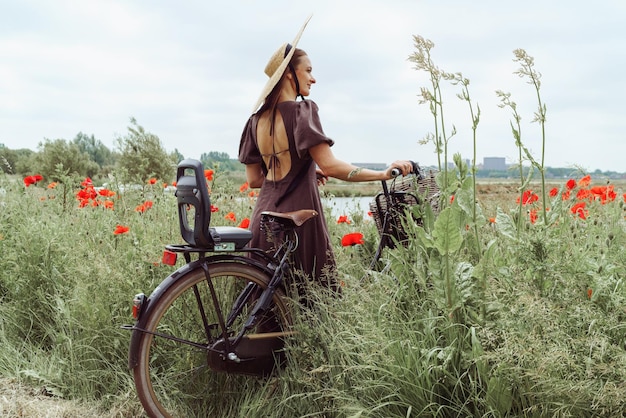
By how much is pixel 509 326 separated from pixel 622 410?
0.51m

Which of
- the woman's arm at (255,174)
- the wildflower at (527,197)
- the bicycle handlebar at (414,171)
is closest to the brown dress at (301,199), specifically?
the woman's arm at (255,174)

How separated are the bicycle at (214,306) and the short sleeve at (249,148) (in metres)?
0.52

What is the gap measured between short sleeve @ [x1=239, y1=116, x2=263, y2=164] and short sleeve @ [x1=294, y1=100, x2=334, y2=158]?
1.49 ft

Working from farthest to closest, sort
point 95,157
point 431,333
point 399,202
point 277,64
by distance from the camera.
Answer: point 95,157
point 277,64
point 399,202
point 431,333

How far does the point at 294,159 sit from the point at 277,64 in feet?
1.96

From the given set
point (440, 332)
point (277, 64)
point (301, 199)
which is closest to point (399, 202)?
point (301, 199)

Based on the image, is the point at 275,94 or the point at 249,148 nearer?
the point at 275,94

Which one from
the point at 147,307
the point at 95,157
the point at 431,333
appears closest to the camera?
the point at 431,333

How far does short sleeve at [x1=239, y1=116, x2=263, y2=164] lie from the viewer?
3.88 meters

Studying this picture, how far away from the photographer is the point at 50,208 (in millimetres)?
6520

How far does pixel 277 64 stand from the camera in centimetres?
375

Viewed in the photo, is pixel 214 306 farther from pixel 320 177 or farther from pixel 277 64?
pixel 277 64

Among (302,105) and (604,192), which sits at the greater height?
(302,105)

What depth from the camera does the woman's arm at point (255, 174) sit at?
4000 mm
